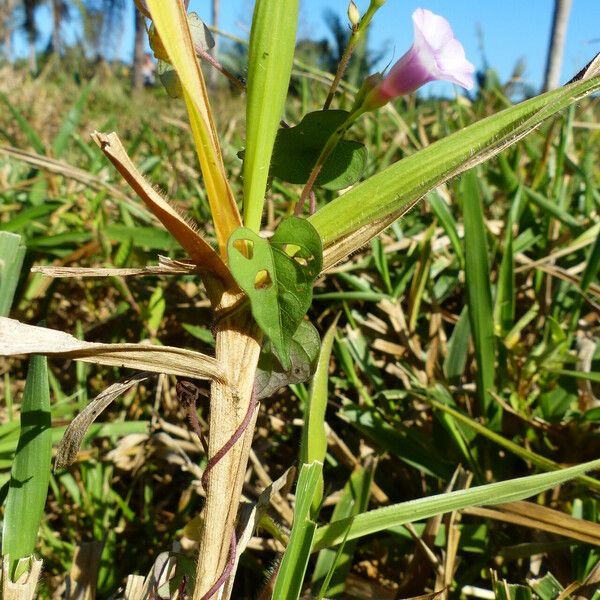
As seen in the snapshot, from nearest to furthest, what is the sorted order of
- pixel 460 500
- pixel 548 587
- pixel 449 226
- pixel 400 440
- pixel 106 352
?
pixel 106 352
pixel 460 500
pixel 548 587
pixel 400 440
pixel 449 226

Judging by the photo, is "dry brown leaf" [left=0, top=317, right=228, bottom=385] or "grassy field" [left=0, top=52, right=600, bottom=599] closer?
"dry brown leaf" [left=0, top=317, right=228, bottom=385]

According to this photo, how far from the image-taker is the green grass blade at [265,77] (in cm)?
45

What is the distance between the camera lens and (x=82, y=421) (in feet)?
1.48

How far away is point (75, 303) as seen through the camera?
1246 millimetres

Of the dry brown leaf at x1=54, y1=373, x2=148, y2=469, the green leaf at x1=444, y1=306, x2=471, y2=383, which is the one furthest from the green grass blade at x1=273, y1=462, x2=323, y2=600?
the green leaf at x1=444, y1=306, x2=471, y2=383

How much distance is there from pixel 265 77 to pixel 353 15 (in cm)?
9

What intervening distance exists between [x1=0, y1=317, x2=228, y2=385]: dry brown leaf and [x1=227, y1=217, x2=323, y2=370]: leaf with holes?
56mm

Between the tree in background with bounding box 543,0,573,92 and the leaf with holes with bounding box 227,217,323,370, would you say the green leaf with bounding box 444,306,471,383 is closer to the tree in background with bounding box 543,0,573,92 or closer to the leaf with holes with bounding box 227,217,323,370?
the leaf with holes with bounding box 227,217,323,370

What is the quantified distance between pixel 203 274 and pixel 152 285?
777 millimetres

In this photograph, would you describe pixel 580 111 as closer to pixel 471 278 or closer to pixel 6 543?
pixel 471 278

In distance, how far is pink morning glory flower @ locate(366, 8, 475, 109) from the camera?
1.46ft

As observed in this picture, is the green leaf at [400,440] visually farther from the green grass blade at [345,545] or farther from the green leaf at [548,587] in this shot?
the green leaf at [548,587]

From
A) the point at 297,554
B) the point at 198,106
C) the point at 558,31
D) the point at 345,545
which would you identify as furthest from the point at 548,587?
the point at 558,31

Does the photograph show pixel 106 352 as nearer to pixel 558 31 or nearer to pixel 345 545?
pixel 345 545
